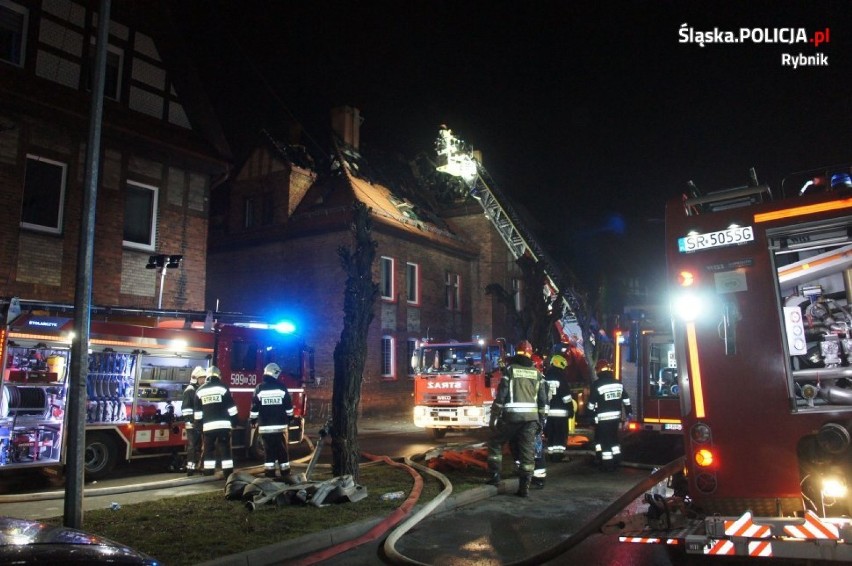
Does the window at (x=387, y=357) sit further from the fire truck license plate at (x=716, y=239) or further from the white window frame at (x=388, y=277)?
the fire truck license plate at (x=716, y=239)

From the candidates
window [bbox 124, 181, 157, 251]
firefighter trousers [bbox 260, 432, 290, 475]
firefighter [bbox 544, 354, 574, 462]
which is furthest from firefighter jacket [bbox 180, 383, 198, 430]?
firefighter [bbox 544, 354, 574, 462]

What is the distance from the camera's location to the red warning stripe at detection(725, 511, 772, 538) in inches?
143

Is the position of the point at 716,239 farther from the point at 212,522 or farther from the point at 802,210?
the point at 212,522

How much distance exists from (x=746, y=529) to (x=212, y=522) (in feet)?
16.4

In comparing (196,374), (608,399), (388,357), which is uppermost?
(388,357)

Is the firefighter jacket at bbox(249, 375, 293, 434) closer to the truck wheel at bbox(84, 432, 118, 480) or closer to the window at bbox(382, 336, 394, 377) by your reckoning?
the truck wheel at bbox(84, 432, 118, 480)

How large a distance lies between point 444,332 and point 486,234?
5.06 metres

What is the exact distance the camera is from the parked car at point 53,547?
9.23 feet

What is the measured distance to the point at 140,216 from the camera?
1457cm

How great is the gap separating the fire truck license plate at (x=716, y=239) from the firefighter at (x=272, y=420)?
6.52 metres

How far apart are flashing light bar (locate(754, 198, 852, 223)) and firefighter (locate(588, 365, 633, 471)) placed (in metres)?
6.39

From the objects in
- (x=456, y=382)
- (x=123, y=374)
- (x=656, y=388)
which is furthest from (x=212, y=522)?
(x=456, y=382)

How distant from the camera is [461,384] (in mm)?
14539

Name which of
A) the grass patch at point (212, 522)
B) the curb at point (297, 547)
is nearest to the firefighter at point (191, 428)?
the grass patch at point (212, 522)
